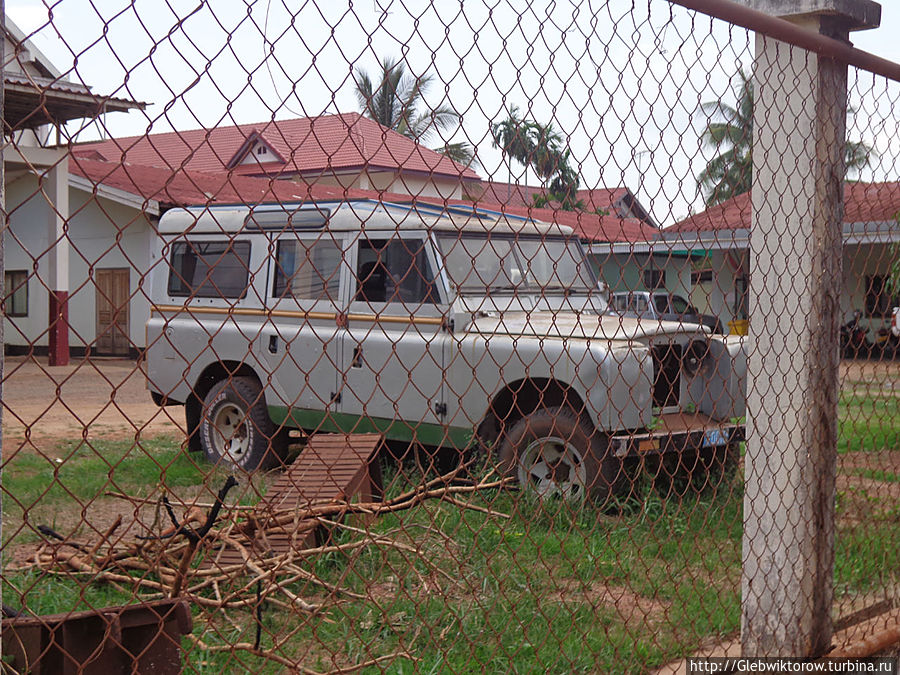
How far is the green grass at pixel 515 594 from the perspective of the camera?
3.34 metres

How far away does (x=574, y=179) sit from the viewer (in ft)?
8.51

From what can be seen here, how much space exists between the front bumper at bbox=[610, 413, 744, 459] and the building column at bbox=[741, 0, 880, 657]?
5.90 feet

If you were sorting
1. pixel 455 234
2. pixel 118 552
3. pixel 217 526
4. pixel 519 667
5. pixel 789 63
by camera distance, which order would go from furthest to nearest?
1. pixel 455 234
2. pixel 217 526
3. pixel 118 552
4. pixel 519 667
5. pixel 789 63

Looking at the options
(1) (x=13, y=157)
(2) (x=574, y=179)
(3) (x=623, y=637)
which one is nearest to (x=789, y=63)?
(2) (x=574, y=179)

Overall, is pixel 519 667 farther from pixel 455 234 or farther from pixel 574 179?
pixel 455 234

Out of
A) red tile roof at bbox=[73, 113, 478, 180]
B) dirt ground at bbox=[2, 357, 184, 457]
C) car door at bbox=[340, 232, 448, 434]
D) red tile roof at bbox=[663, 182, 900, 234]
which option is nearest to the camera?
red tile roof at bbox=[73, 113, 478, 180]

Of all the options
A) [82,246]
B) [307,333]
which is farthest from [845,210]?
[82,246]

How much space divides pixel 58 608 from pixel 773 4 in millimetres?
3502

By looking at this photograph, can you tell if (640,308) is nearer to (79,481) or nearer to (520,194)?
(520,194)

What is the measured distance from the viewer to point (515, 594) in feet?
13.6

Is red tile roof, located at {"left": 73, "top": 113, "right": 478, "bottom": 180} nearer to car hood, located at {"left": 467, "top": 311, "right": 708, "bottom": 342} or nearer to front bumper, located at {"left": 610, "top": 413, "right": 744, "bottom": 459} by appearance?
car hood, located at {"left": 467, "top": 311, "right": 708, "bottom": 342}

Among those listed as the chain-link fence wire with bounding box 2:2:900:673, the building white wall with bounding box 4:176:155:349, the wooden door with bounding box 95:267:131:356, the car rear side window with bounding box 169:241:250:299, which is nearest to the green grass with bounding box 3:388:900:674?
the chain-link fence wire with bounding box 2:2:900:673

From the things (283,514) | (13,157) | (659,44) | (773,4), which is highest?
(13,157)

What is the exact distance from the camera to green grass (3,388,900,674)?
334cm
